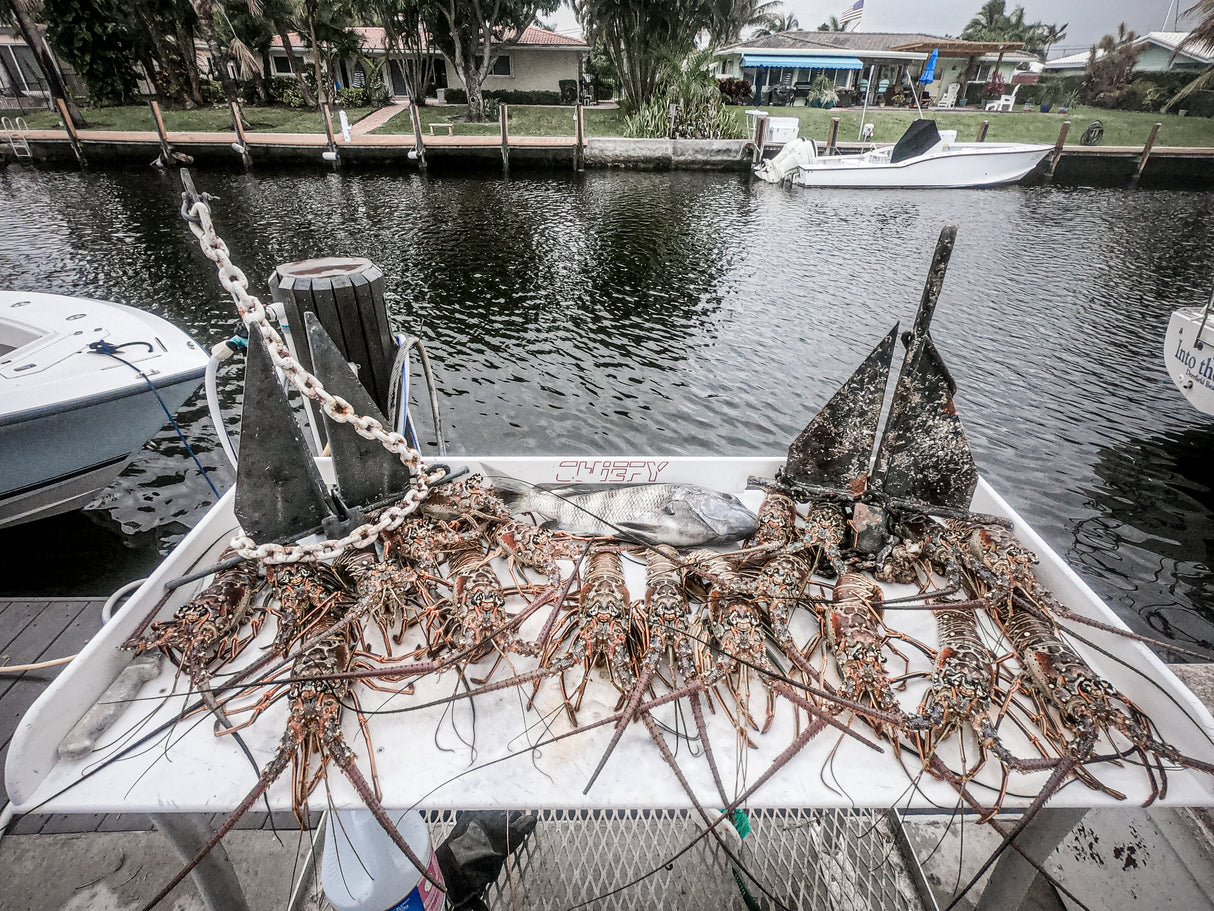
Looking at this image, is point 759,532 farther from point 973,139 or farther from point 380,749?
point 973,139

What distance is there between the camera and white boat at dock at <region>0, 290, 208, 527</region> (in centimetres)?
666

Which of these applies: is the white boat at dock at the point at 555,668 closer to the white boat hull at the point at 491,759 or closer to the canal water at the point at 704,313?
the white boat hull at the point at 491,759

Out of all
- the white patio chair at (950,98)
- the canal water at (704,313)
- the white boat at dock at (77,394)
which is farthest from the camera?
the white patio chair at (950,98)

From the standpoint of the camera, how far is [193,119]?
33.1 meters

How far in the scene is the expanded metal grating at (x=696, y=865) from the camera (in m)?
3.61

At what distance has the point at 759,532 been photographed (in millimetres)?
3875

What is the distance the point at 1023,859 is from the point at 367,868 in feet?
11.1

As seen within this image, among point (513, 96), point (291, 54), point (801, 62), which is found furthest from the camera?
point (513, 96)

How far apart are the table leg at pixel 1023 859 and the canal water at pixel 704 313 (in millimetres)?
6081

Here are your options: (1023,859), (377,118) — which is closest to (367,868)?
(1023,859)

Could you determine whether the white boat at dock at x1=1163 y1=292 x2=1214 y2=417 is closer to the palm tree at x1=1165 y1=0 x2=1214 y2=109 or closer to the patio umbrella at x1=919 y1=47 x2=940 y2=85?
the palm tree at x1=1165 y1=0 x2=1214 y2=109

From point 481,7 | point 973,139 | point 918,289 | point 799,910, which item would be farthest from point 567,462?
point 973,139

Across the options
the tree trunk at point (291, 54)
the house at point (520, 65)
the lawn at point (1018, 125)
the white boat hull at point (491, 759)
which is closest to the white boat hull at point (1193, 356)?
the white boat hull at point (491, 759)

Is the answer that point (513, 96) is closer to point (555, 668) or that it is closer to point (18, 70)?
point (18, 70)
